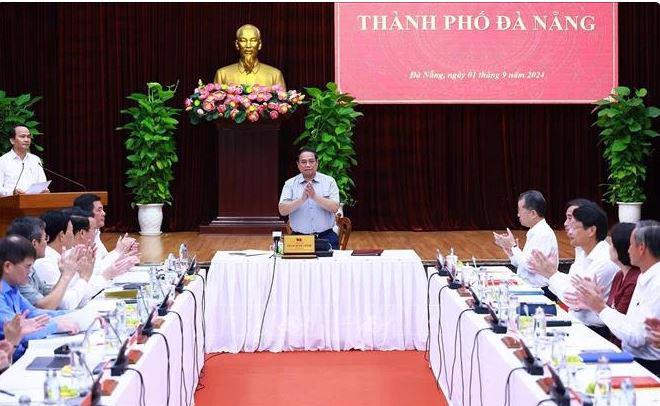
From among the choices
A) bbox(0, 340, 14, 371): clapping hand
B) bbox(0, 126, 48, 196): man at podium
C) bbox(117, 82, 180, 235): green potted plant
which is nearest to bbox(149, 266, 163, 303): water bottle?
bbox(0, 340, 14, 371): clapping hand

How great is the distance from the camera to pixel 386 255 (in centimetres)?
606

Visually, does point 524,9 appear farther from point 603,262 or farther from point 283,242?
point 603,262

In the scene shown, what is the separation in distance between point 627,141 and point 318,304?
209 inches

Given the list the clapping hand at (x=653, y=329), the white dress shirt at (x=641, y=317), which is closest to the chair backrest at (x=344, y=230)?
the white dress shirt at (x=641, y=317)

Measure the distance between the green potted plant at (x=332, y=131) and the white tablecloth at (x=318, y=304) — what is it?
3677mm

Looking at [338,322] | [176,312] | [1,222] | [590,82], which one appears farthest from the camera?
[590,82]

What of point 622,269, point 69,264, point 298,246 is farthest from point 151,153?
point 622,269

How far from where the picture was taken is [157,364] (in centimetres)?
358

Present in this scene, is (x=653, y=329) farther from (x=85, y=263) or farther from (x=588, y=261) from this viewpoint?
(x=85, y=263)

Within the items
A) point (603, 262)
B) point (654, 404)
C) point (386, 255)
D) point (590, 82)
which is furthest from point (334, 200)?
point (590, 82)

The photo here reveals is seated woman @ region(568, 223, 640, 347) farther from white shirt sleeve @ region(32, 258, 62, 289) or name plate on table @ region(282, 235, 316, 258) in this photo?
white shirt sleeve @ region(32, 258, 62, 289)

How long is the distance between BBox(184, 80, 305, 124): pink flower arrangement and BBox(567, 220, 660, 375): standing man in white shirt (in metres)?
5.84

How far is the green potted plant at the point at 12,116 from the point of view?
31.6ft

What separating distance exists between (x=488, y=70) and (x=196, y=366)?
6306 mm
